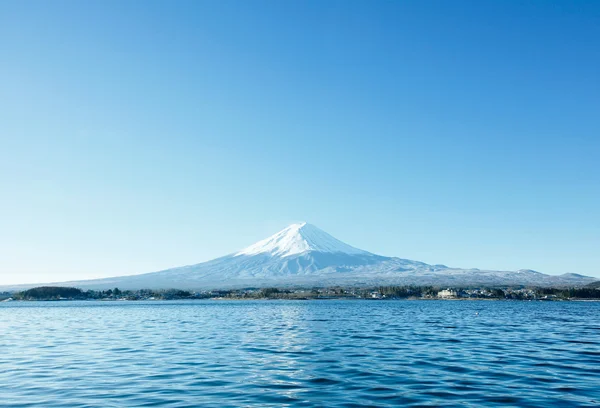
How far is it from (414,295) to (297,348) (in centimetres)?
13432

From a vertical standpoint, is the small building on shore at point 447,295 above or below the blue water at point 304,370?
below

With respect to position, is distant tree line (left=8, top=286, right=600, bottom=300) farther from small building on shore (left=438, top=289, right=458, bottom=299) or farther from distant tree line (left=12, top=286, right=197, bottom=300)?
small building on shore (left=438, top=289, right=458, bottom=299)

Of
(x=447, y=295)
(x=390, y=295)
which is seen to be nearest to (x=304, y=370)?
(x=447, y=295)

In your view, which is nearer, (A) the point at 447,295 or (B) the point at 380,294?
(A) the point at 447,295

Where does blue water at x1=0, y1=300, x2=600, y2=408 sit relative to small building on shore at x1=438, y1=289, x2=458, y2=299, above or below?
above

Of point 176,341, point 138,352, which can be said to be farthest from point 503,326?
point 138,352

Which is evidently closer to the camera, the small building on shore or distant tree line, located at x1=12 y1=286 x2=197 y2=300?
the small building on shore

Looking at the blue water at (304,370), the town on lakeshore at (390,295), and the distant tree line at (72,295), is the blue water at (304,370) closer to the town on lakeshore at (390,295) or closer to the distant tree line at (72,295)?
the town on lakeshore at (390,295)

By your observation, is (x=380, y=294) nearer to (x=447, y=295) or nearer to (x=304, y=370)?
(x=447, y=295)

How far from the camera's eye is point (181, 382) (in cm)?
2152

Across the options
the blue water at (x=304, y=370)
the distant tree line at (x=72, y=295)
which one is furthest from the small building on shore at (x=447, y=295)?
the blue water at (x=304, y=370)

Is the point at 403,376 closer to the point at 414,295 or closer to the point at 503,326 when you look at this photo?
the point at 503,326

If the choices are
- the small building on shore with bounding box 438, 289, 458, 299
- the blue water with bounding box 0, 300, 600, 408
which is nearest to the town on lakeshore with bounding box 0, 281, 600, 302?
the small building on shore with bounding box 438, 289, 458, 299

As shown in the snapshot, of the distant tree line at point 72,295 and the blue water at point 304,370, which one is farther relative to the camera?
the distant tree line at point 72,295
